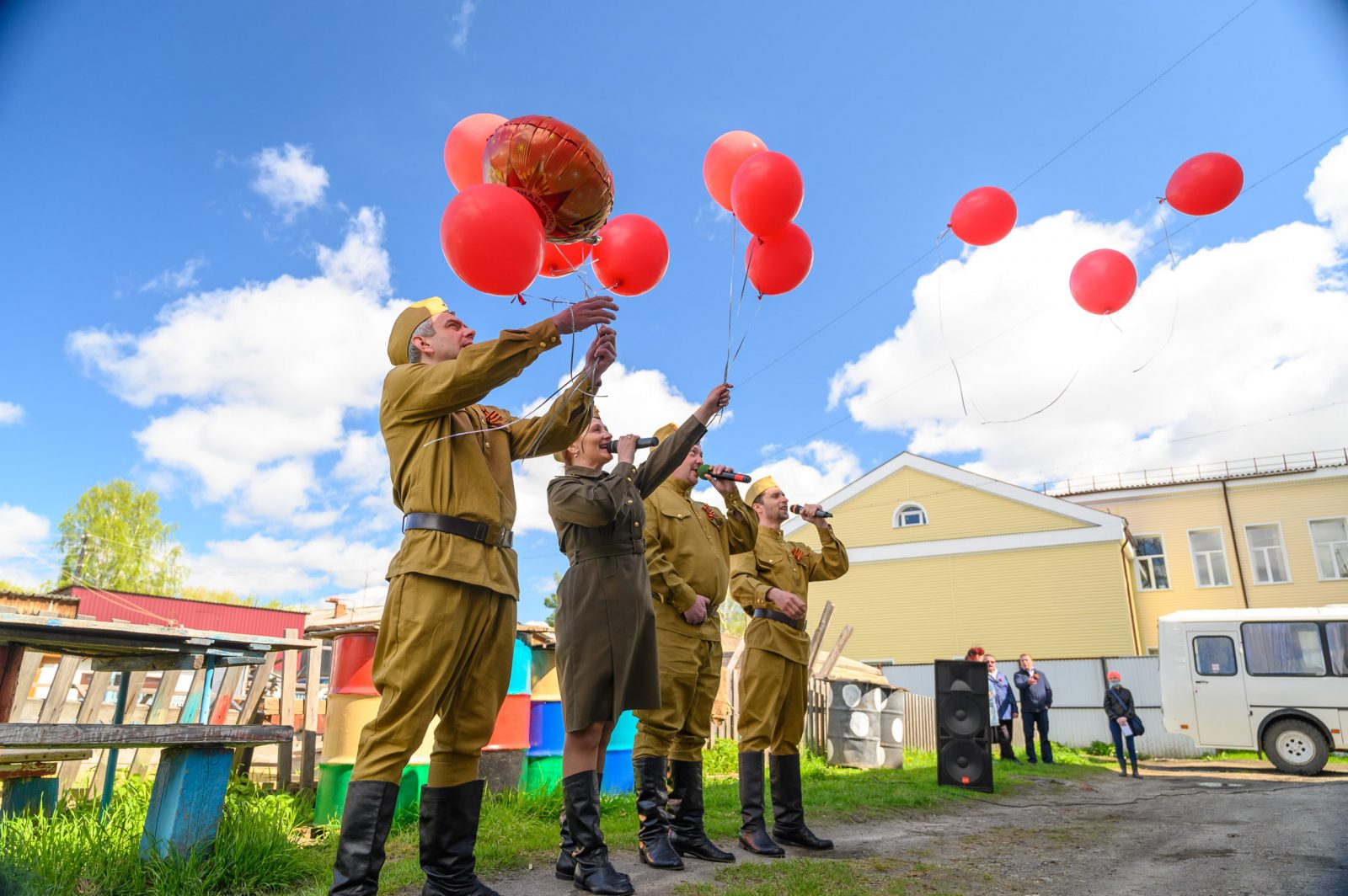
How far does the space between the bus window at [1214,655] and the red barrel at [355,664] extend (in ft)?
47.7

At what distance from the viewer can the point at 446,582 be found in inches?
111

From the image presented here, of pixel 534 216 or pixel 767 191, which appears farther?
pixel 767 191

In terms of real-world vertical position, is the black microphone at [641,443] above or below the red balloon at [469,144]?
below

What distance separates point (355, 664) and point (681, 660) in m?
2.12

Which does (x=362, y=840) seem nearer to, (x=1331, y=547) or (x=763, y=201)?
(x=763, y=201)

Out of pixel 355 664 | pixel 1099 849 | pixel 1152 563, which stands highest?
pixel 1152 563

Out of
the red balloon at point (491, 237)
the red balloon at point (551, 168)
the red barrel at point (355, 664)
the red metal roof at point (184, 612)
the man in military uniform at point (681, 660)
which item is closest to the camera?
the red balloon at point (491, 237)

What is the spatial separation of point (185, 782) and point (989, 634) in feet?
76.2

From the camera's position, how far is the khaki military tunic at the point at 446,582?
274 cm

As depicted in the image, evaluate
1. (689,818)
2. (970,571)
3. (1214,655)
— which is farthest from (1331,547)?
(689,818)

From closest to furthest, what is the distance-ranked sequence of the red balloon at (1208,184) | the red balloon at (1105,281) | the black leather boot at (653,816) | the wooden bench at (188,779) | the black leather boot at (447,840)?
the black leather boot at (447,840) < the wooden bench at (188,779) < the black leather boot at (653,816) < the red balloon at (1208,184) < the red balloon at (1105,281)

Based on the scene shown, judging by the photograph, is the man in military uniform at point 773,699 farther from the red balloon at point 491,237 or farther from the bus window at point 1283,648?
A: the bus window at point 1283,648

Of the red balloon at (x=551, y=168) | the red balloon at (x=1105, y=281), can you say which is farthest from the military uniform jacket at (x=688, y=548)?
the red balloon at (x=1105, y=281)

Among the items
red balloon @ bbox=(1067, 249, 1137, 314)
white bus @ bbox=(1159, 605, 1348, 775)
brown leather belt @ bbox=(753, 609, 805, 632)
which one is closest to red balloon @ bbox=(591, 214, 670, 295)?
brown leather belt @ bbox=(753, 609, 805, 632)
